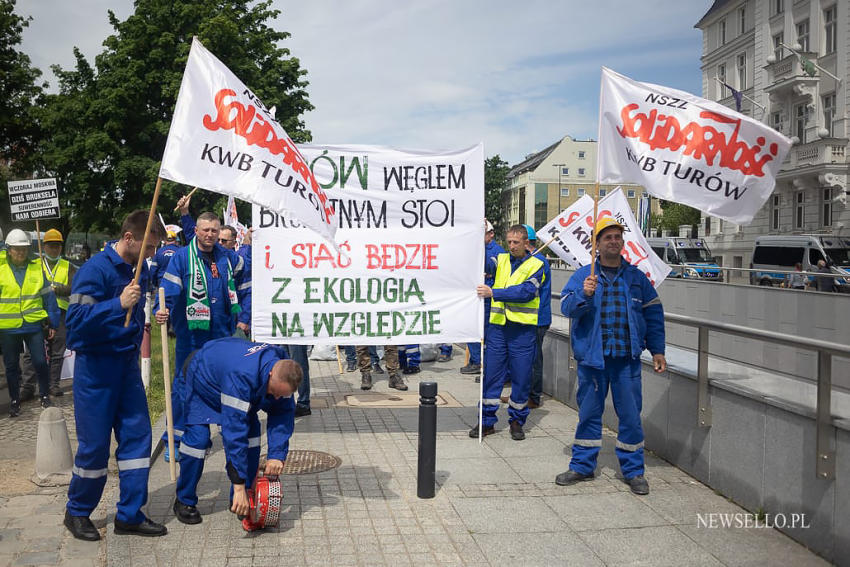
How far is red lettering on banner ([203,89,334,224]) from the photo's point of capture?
18.2 feet

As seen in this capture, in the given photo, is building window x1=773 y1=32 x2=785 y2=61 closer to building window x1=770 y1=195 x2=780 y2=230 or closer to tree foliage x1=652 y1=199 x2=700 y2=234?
building window x1=770 y1=195 x2=780 y2=230

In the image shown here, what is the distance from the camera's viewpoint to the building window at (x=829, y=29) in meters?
36.9

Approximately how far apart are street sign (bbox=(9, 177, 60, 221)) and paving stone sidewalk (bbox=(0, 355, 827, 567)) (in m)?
6.09

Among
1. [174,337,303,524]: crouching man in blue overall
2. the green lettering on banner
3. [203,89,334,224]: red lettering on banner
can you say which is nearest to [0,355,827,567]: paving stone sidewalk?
[174,337,303,524]: crouching man in blue overall

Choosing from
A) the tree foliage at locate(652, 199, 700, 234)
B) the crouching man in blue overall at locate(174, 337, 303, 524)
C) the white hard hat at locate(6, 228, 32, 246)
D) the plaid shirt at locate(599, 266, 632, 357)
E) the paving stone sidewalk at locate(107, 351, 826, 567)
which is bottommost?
the paving stone sidewalk at locate(107, 351, 826, 567)

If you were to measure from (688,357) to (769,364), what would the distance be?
3.60ft

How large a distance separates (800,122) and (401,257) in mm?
40792

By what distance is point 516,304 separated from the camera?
24.1 ft

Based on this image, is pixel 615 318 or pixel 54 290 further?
pixel 54 290

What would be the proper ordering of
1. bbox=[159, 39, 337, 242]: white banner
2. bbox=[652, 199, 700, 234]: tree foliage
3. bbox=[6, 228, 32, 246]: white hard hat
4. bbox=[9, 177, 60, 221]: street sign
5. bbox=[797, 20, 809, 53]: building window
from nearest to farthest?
bbox=[159, 39, 337, 242]: white banner → bbox=[6, 228, 32, 246]: white hard hat → bbox=[9, 177, 60, 221]: street sign → bbox=[797, 20, 809, 53]: building window → bbox=[652, 199, 700, 234]: tree foliage

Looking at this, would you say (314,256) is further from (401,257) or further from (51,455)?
(51,455)

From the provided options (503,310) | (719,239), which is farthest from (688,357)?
(719,239)

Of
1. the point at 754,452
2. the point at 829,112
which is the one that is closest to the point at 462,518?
the point at 754,452

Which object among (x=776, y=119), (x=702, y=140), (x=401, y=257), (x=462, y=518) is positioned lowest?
(x=462, y=518)
